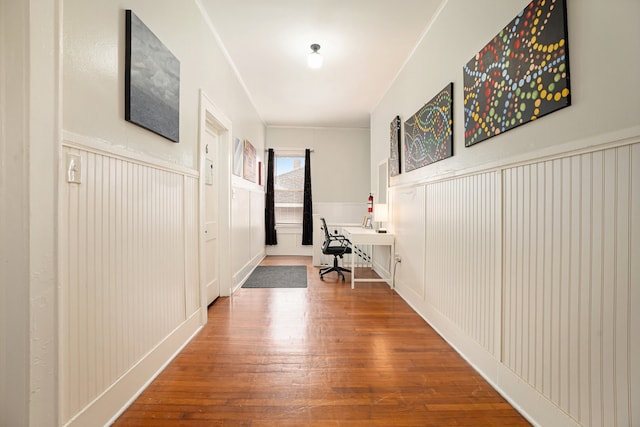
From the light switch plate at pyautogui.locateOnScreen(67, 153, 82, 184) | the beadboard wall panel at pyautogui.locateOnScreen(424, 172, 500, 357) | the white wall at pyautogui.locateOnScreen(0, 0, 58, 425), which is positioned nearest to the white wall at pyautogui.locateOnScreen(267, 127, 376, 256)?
the beadboard wall panel at pyautogui.locateOnScreen(424, 172, 500, 357)

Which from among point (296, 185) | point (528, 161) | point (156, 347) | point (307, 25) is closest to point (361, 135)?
point (296, 185)

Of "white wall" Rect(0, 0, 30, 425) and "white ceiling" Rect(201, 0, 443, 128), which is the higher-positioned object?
"white ceiling" Rect(201, 0, 443, 128)

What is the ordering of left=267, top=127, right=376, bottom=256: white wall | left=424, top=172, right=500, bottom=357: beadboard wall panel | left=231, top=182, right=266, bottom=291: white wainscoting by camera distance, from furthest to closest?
1. left=267, top=127, right=376, bottom=256: white wall
2. left=231, top=182, right=266, bottom=291: white wainscoting
3. left=424, top=172, right=500, bottom=357: beadboard wall panel

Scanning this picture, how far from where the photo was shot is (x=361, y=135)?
658 cm

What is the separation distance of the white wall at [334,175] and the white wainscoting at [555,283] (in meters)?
4.29

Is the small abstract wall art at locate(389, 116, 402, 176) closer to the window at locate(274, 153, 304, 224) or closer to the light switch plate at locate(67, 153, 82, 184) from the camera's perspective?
the window at locate(274, 153, 304, 224)

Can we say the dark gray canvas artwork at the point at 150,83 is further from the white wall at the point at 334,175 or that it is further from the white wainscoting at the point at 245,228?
the white wall at the point at 334,175

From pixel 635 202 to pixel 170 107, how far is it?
2.48 m

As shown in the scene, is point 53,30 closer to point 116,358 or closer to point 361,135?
point 116,358

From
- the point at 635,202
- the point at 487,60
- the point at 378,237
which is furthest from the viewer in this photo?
the point at 378,237

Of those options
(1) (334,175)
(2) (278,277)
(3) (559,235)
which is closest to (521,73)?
(3) (559,235)

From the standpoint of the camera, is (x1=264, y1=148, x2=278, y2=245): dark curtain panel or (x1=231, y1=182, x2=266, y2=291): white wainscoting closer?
(x1=231, y1=182, x2=266, y2=291): white wainscoting

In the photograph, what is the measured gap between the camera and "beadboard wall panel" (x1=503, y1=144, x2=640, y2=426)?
41.6 inches

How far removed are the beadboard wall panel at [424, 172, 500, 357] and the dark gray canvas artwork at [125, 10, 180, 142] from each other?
2.15m
